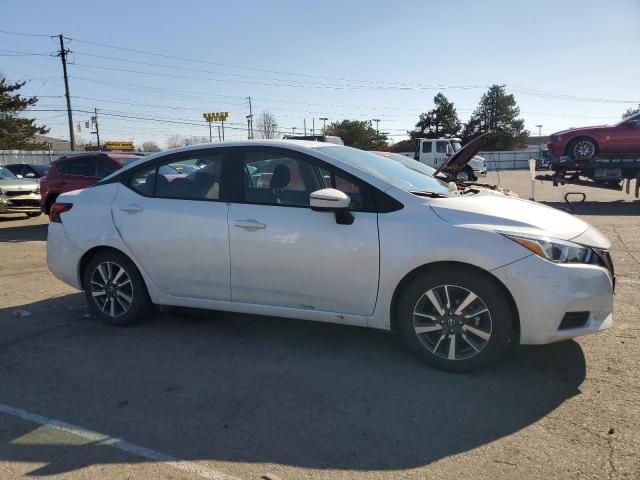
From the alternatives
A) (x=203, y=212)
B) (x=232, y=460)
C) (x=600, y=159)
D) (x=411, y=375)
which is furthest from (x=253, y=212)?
(x=600, y=159)

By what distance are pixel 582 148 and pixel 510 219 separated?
13444 millimetres

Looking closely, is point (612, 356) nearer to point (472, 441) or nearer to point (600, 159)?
point (472, 441)

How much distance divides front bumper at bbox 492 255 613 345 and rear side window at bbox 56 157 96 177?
9988 millimetres

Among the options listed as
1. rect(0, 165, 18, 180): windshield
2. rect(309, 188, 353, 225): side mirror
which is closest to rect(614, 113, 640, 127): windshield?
rect(309, 188, 353, 225): side mirror

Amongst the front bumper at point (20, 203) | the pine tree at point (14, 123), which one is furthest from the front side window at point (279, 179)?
the pine tree at point (14, 123)

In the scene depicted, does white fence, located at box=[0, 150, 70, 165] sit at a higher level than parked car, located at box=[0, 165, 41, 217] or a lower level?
higher

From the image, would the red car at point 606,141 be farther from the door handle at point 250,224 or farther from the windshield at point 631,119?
the door handle at point 250,224

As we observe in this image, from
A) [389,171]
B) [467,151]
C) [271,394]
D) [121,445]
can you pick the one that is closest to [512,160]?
[467,151]

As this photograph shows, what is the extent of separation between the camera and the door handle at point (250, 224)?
4.07 meters

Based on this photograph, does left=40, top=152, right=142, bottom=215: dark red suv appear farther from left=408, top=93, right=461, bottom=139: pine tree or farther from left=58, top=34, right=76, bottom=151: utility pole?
left=408, top=93, right=461, bottom=139: pine tree

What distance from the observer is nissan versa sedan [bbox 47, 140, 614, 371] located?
135 inches

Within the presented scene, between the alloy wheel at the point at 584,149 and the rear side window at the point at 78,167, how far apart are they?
511 inches

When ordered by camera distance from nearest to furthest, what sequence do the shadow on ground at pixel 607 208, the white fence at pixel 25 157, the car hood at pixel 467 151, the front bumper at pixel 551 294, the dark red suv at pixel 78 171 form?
the front bumper at pixel 551 294 → the car hood at pixel 467 151 → the dark red suv at pixel 78 171 → the shadow on ground at pixel 607 208 → the white fence at pixel 25 157

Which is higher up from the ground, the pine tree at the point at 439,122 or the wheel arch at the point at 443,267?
the pine tree at the point at 439,122
